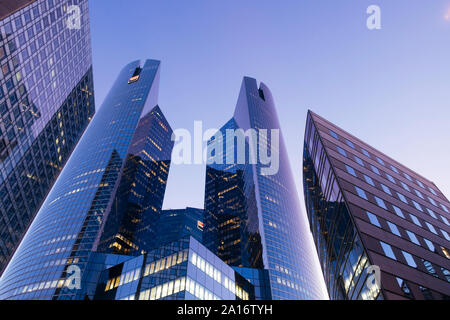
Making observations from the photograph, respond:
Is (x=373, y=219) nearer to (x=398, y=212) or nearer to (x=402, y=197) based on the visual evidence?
(x=398, y=212)

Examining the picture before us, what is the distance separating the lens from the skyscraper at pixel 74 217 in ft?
339

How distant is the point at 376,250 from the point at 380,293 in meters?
4.81

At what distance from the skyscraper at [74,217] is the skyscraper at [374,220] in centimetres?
9072

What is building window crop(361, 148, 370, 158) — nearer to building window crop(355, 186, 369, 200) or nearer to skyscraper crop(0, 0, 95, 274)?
building window crop(355, 186, 369, 200)

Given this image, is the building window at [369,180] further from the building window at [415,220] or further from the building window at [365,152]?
the building window at [365,152]

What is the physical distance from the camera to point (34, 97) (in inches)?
3108

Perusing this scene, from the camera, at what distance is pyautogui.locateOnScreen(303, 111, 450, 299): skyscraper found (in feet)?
98.6

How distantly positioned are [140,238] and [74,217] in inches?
1748

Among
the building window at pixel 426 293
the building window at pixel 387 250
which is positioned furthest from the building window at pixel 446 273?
the building window at pixel 387 250

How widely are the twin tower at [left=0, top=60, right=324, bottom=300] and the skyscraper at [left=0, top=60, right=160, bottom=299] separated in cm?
45

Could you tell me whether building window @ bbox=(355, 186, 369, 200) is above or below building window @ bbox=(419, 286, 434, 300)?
above

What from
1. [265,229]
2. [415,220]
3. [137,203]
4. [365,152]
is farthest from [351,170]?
[137,203]

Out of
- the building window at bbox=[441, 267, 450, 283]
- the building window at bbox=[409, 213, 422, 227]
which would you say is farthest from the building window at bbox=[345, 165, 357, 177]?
the building window at bbox=[441, 267, 450, 283]
